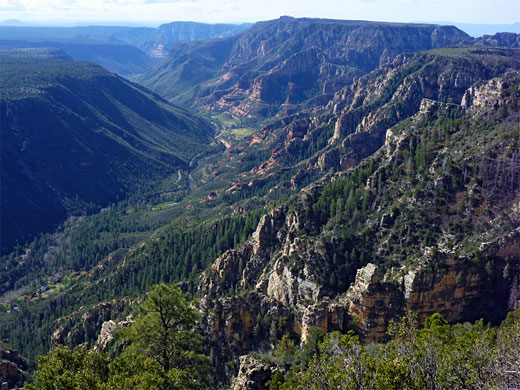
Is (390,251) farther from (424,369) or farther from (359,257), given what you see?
(424,369)

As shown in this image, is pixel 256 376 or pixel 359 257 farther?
pixel 359 257

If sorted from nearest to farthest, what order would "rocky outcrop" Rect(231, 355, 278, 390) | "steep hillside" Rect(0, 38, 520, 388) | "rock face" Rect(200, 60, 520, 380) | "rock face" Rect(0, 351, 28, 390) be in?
"rocky outcrop" Rect(231, 355, 278, 390) < "rock face" Rect(200, 60, 520, 380) < "steep hillside" Rect(0, 38, 520, 388) < "rock face" Rect(0, 351, 28, 390)

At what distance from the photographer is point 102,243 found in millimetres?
179750

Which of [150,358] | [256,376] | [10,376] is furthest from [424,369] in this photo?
[10,376]

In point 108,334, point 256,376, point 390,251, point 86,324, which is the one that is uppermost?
point 390,251

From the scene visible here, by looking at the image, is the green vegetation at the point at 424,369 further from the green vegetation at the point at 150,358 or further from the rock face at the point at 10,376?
the rock face at the point at 10,376

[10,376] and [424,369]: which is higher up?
[424,369]

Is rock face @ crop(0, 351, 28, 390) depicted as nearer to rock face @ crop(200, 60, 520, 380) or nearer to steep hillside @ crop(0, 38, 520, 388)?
steep hillside @ crop(0, 38, 520, 388)

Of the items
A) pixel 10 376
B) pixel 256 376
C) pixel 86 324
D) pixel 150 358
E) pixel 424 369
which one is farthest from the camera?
pixel 86 324

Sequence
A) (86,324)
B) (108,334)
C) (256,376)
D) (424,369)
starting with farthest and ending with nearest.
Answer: (86,324) → (108,334) → (256,376) → (424,369)

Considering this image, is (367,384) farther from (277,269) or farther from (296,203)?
(296,203)

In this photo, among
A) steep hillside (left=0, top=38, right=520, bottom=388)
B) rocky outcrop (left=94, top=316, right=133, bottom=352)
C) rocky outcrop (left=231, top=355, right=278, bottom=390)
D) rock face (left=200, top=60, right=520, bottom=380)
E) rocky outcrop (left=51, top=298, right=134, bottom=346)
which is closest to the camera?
rocky outcrop (left=231, top=355, right=278, bottom=390)

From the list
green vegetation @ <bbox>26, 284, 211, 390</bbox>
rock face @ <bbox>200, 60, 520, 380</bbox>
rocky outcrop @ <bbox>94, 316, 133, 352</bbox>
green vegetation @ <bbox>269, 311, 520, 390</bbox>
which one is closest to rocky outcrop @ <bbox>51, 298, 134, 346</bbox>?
rocky outcrop @ <bbox>94, 316, 133, 352</bbox>

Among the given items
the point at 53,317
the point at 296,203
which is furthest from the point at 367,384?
the point at 53,317
